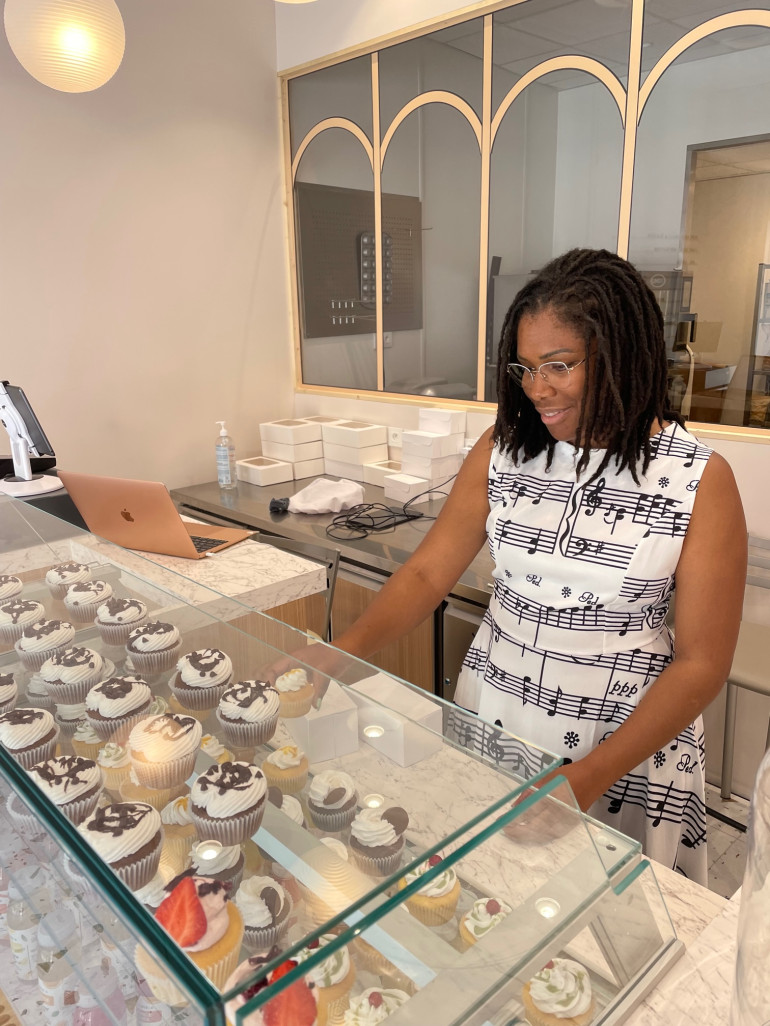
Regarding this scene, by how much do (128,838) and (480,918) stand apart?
316 millimetres

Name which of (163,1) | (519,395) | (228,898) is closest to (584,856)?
(228,898)

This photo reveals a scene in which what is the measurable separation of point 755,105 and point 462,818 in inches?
88.6

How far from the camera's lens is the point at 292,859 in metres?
0.66

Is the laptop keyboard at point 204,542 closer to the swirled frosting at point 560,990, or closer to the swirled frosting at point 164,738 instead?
the swirled frosting at point 164,738

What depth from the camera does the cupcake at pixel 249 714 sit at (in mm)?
824

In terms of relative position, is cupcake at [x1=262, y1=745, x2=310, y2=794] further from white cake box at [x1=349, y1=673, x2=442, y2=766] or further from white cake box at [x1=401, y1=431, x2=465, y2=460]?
white cake box at [x1=401, y1=431, x2=465, y2=460]

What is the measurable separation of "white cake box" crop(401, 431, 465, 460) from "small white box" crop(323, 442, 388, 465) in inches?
10.2

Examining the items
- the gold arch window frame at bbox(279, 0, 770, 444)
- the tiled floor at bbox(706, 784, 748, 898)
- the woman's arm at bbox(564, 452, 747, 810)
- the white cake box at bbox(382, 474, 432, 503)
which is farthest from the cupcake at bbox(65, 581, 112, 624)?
the gold arch window frame at bbox(279, 0, 770, 444)

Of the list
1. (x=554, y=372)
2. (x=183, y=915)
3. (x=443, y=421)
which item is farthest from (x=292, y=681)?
(x=443, y=421)

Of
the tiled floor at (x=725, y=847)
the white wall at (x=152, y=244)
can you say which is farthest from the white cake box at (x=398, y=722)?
the white wall at (x=152, y=244)

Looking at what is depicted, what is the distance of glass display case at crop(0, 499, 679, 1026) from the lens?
0.57 m

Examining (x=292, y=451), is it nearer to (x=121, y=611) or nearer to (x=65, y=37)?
(x=65, y=37)

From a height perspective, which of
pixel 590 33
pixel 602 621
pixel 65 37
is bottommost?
pixel 602 621

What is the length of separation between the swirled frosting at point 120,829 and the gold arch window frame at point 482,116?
214 cm
